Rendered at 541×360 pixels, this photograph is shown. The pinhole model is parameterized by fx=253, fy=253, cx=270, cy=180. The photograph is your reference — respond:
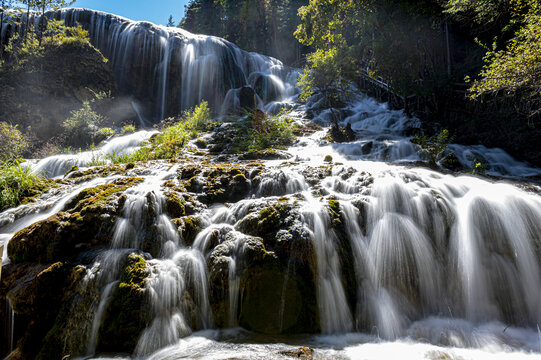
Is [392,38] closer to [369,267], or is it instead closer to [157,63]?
[369,267]

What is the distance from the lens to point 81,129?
12.6 m

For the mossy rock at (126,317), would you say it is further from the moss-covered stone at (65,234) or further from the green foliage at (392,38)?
the green foliage at (392,38)

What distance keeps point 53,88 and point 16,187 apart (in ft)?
40.9

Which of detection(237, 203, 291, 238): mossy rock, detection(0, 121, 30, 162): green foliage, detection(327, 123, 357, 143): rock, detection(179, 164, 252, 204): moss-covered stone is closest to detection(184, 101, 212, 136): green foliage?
detection(327, 123, 357, 143): rock

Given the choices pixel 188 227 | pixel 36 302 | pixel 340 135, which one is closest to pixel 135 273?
pixel 188 227

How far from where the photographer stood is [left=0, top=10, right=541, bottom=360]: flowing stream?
9.29 feet

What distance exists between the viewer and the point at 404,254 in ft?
11.9

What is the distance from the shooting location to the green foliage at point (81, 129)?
40.5 feet

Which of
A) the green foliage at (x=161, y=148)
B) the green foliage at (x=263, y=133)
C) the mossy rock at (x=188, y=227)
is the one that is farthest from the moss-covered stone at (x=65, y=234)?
the green foliage at (x=263, y=133)

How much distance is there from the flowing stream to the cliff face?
1182 cm

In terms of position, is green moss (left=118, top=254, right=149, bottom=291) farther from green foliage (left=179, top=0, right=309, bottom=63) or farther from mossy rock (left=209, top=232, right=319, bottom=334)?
green foliage (left=179, top=0, right=309, bottom=63)

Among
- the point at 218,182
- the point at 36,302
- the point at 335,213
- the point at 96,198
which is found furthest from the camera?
the point at 218,182

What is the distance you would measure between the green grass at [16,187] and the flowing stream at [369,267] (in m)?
0.45

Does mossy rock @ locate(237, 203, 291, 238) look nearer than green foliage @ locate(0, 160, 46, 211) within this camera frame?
Yes
